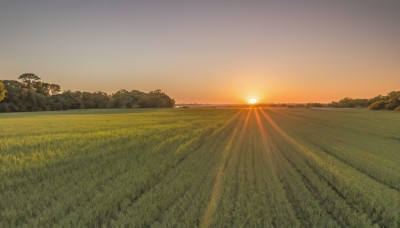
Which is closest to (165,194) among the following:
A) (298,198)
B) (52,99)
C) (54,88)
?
(298,198)

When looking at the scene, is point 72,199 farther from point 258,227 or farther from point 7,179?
point 258,227

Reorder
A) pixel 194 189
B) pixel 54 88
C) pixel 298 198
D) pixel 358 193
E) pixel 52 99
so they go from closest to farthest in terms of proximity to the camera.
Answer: pixel 298 198 < pixel 358 193 < pixel 194 189 < pixel 52 99 < pixel 54 88

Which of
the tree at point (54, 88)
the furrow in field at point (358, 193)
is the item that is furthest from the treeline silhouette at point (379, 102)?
the tree at point (54, 88)

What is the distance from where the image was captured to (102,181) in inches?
271

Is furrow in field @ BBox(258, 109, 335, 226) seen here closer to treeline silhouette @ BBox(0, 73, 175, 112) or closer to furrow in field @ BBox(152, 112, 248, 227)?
furrow in field @ BBox(152, 112, 248, 227)

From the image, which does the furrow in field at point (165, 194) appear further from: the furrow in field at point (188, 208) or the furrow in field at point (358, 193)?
the furrow in field at point (358, 193)

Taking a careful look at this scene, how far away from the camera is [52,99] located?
8919 centimetres

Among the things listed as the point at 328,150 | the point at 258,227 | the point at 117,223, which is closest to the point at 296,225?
the point at 258,227

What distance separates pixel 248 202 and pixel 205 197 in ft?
3.46

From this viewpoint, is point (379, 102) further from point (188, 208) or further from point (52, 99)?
point (52, 99)

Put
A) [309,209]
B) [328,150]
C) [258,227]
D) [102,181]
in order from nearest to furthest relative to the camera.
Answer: [258,227] → [309,209] → [102,181] → [328,150]

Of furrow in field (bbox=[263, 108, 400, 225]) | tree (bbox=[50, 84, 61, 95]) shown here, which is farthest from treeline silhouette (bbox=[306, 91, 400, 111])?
tree (bbox=[50, 84, 61, 95])

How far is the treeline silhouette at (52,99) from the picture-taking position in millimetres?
75500

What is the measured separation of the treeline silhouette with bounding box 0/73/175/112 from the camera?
75.5m
